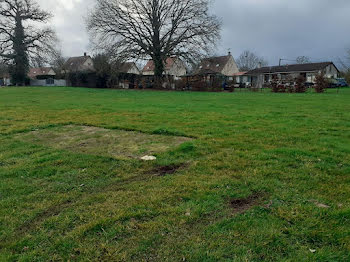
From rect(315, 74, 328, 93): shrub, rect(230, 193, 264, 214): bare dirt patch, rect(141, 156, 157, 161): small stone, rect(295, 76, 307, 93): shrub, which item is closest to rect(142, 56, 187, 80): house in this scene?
rect(295, 76, 307, 93): shrub

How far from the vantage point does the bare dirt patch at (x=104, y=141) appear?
4.75m

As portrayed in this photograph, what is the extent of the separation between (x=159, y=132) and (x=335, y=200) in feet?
13.8

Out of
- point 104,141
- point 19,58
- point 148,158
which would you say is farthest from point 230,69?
point 148,158

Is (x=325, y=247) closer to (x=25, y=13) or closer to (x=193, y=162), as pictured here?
(x=193, y=162)

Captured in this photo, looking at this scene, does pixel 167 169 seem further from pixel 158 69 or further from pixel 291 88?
pixel 158 69

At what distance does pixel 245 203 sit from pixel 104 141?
3.62 metres

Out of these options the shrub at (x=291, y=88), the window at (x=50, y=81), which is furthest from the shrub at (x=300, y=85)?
the window at (x=50, y=81)

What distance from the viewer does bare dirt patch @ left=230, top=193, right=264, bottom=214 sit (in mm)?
2670

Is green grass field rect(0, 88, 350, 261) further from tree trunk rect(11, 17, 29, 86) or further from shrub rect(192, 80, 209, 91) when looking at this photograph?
tree trunk rect(11, 17, 29, 86)

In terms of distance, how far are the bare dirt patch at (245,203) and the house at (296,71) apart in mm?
43516

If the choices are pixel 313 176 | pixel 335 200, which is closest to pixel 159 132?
pixel 313 176

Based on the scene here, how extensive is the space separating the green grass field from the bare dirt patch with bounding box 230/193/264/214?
11mm

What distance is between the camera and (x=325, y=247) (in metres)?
2.08

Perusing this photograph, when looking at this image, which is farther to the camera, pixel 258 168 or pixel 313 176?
pixel 258 168
